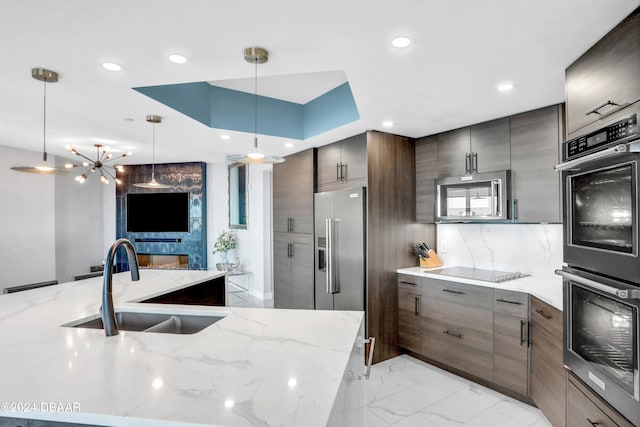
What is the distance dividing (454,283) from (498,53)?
6.37ft

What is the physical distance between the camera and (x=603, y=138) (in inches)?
62.4

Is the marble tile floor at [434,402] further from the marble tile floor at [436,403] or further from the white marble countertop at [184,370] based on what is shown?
the white marble countertop at [184,370]

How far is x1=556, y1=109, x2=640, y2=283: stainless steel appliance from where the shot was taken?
4.67 ft

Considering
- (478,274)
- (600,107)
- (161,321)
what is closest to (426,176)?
(478,274)

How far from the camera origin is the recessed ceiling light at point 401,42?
5.81 feet

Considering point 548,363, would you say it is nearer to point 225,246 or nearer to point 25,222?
point 225,246

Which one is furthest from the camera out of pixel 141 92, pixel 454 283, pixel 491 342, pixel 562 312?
pixel 454 283

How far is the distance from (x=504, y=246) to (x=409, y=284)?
1.01m

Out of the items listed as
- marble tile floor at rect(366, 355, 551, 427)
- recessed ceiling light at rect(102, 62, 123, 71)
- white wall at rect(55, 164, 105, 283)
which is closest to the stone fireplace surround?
white wall at rect(55, 164, 105, 283)

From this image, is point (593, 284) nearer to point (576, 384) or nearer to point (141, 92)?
point (576, 384)

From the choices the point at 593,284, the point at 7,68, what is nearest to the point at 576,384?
the point at 593,284

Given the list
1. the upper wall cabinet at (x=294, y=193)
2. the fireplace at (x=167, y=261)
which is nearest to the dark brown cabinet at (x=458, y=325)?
the upper wall cabinet at (x=294, y=193)

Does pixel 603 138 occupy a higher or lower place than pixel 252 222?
higher

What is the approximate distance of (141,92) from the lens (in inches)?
103
